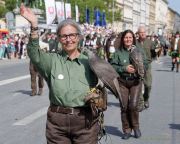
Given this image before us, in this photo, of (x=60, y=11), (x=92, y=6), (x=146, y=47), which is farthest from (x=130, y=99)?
(x=92, y=6)

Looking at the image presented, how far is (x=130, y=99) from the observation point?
8.12m

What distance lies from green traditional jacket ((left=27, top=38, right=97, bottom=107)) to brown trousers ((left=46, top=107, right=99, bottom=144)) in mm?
101

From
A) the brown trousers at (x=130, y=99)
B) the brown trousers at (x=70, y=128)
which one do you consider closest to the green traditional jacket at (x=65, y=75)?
the brown trousers at (x=70, y=128)

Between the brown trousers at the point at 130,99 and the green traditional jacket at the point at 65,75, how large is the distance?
12.0 feet

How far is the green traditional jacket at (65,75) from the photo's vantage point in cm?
439

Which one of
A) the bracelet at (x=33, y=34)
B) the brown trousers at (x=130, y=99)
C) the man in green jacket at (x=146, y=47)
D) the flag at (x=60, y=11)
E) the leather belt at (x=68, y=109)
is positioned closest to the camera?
the bracelet at (x=33, y=34)

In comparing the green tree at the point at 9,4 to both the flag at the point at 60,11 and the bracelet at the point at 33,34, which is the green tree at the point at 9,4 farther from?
the bracelet at the point at 33,34

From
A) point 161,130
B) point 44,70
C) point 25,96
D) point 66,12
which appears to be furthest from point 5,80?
point 66,12

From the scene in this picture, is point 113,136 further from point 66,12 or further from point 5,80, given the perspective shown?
point 66,12

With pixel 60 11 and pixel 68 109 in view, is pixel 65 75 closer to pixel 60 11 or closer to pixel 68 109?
pixel 68 109

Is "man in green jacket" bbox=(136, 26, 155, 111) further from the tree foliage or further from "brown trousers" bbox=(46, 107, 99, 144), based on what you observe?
the tree foliage

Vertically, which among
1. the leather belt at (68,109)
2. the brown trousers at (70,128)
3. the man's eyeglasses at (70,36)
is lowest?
the brown trousers at (70,128)

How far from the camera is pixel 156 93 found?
14.6 metres

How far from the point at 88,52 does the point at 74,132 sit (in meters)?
Answer: 0.66
